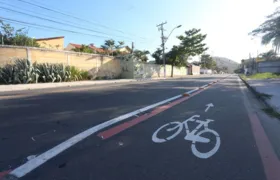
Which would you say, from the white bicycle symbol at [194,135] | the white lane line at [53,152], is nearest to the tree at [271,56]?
the white bicycle symbol at [194,135]

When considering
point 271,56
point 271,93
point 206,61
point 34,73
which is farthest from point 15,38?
point 206,61

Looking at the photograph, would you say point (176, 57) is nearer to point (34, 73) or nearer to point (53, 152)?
point (34, 73)

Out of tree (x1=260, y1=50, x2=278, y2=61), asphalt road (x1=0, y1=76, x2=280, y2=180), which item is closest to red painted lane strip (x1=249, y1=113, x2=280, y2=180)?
asphalt road (x1=0, y1=76, x2=280, y2=180)

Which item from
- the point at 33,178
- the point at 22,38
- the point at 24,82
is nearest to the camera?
the point at 33,178

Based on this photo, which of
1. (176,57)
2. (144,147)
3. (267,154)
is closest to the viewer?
(267,154)

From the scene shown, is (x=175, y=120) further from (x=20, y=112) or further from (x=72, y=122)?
(x=20, y=112)

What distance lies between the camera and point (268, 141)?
404 cm

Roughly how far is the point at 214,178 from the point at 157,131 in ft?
6.19

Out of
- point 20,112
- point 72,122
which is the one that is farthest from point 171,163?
point 20,112

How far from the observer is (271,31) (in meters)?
22.9

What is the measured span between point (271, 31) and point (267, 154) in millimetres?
24013

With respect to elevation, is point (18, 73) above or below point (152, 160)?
above

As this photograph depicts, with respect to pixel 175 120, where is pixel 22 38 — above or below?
above

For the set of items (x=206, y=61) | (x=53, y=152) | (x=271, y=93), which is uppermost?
(x=206, y=61)
